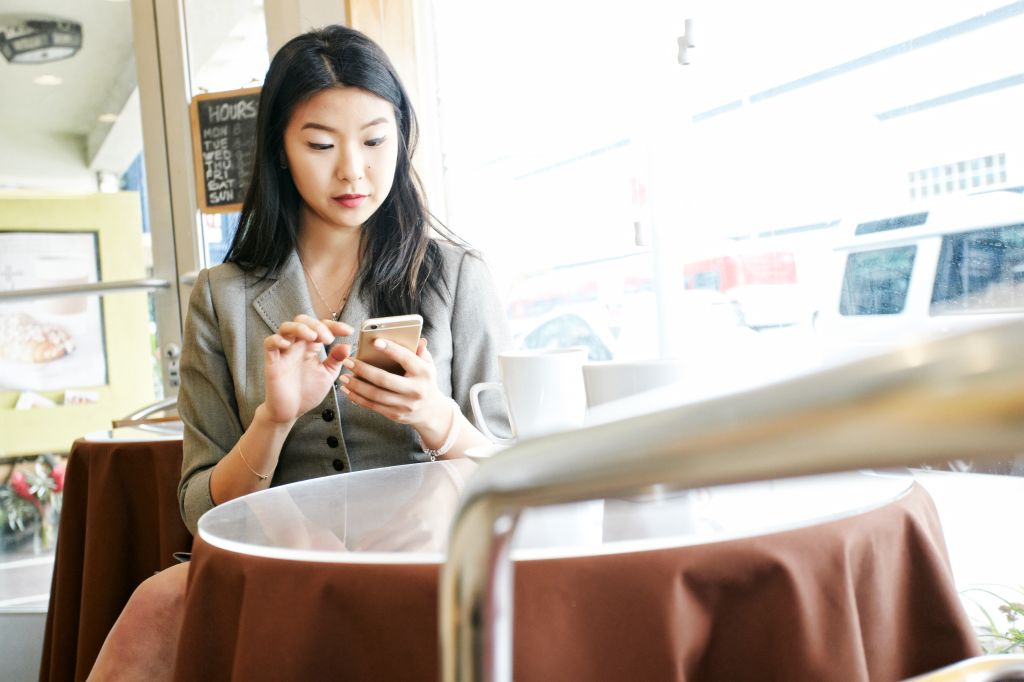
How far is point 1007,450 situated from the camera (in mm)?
171

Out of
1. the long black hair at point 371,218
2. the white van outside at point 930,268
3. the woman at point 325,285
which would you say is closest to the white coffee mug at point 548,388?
the woman at point 325,285

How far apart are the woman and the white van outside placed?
30.6 inches

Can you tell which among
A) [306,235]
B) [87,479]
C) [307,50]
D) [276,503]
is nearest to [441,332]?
[306,235]

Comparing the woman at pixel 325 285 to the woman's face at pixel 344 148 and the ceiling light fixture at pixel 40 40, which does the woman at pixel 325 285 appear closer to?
the woman's face at pixel 344 148

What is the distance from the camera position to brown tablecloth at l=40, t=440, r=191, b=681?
1929 millimetres

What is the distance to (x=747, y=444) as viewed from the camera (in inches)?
8.4

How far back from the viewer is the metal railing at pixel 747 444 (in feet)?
0.56

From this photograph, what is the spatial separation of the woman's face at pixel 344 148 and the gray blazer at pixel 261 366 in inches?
6.8

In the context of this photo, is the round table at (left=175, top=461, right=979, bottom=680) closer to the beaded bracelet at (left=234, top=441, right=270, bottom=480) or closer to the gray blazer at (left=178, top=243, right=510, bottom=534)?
the beaded bracelet at (left=234, top=441, right=270, bottom=480)

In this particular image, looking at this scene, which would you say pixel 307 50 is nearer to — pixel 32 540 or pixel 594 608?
pixel 594 608

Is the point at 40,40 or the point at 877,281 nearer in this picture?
the point at 877,281

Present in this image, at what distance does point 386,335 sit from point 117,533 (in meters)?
1.16

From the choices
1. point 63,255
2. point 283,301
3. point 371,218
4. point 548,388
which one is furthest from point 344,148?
point 63,255

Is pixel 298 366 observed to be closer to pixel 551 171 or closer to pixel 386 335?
pixel 386 335
